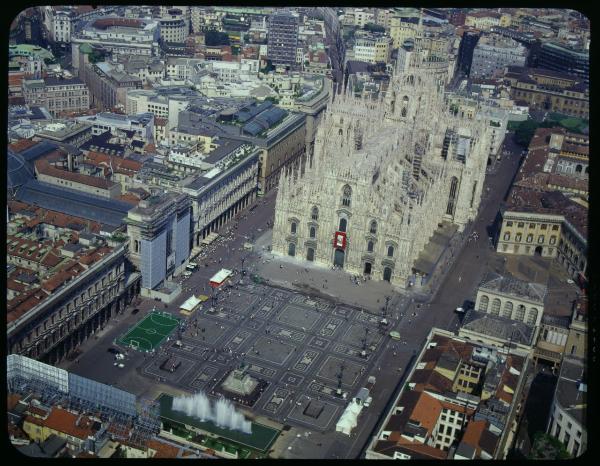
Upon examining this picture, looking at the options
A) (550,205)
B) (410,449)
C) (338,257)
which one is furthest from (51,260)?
(550,205)

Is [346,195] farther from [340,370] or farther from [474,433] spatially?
[474,433]

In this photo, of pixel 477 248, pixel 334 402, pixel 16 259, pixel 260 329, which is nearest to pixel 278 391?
pixel 334 402

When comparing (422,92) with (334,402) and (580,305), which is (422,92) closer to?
(580,305)

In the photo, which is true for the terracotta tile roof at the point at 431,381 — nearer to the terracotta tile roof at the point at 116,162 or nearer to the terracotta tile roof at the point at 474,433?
the terracotta tile roof at the point at 474,433

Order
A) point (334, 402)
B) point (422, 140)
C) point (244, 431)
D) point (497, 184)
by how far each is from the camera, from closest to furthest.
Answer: point (244, 431), point (334, 402), point (422, 140), point (497, 184)

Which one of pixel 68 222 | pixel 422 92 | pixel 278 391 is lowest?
pixel 278 391

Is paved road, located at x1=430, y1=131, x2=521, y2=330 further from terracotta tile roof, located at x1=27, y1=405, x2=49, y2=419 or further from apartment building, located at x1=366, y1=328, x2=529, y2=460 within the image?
terracotta tile roof, located at x1=27, y1=405, x2=49, y2=419

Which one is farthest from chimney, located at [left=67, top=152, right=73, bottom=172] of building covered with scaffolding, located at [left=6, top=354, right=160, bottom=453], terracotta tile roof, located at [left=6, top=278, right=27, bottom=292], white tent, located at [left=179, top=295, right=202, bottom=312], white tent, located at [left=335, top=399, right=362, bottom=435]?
white tent, located at [left=335, top=399, right=362, bottom=435]

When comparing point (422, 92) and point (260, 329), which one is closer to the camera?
point (260, 329)
